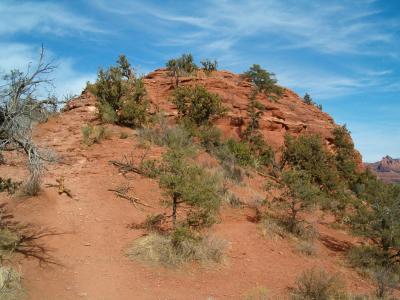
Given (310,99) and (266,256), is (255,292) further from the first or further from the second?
(310,99)

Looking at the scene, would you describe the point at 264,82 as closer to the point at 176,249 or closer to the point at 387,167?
→ the point at 176,249

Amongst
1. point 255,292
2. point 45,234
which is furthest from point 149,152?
point 255,292

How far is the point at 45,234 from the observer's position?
8.70 m

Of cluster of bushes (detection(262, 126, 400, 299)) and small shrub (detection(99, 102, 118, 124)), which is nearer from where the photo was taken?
cluster of bushes (detection(262, 126, 400, 299))

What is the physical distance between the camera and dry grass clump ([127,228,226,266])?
26.7ft

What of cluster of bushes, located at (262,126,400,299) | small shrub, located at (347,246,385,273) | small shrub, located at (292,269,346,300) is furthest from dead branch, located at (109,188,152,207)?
small shrub, located at (347,246,385,273)

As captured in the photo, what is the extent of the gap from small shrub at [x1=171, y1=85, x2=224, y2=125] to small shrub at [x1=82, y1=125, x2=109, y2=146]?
23.1 ft

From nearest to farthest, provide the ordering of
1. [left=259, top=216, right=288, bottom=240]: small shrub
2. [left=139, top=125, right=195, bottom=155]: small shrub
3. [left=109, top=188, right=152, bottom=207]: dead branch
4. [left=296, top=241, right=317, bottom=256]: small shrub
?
[left=296, top=241, right=317, bottom=256]: small shrub, [left=259, top=216, right=288, bottom=240]: small shrub, [left=109, top=188, right=152, bottom=207]: dead branch, [left=139, top=125, right=195, bottom=155]: small shrub

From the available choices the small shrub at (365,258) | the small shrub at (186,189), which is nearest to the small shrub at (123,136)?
the small shrub at (186,189)

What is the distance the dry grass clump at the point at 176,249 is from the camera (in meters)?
8.13

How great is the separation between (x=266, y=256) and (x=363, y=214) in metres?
4.36

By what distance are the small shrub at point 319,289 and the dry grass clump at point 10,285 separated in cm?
495

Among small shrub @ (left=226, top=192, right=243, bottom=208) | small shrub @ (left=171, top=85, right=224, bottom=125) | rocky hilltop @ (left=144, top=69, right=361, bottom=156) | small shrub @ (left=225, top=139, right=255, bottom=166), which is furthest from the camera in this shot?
rocky hilltop @ (left=144, top=69, right=361, bottom=156)

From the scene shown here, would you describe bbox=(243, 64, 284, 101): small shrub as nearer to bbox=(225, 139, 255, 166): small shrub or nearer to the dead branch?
bbox=(225, 139, 255, 166): small shrub
